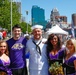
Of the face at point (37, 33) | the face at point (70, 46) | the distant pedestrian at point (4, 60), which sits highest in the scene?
the face at point (37, 33)

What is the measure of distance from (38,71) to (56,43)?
810 mm

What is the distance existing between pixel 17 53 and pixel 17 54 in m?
0.02

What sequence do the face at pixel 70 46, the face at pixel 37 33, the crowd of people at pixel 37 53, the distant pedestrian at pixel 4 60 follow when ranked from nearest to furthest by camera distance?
1. the distant pedestrian at pixel 4 60
2. the face at pixel 70 46
3. the crowd of people at pixel 37 53
4. the face at pixel 37 33

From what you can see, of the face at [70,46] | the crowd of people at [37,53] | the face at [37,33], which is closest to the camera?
the face at [70,46]

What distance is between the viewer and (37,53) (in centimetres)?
745

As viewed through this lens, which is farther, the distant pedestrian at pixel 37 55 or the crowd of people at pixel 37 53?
the distant pedestrian at pixel 37 55

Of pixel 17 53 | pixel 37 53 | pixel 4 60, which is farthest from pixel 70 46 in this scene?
pixel 4 60

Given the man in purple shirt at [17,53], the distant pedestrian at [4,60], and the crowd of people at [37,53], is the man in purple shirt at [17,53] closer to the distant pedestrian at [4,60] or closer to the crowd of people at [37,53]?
the crowd of people at [37,53]

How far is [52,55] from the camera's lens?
742 cm

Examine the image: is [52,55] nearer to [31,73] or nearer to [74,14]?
[31,73]

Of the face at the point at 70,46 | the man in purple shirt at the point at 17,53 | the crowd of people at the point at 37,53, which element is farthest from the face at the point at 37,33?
the face at the point at 70,46

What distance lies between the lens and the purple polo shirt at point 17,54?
24.3ft

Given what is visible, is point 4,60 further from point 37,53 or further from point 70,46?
point 70,46

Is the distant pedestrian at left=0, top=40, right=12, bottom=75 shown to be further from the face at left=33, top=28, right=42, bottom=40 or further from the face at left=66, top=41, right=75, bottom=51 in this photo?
the face at left=66, top=41, right=75, bottom=51
